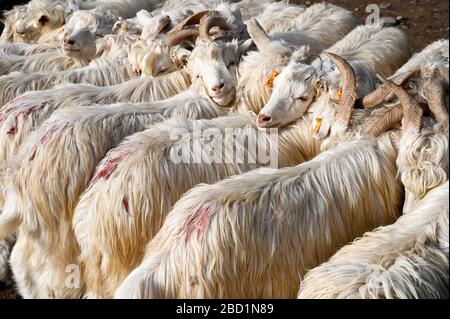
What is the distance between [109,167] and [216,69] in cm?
119

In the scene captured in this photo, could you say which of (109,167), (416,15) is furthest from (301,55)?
(416,15)

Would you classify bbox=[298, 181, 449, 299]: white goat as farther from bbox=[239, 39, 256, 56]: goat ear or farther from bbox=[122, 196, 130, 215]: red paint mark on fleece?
bbox=[239, 39, 256, 56]: goat ear

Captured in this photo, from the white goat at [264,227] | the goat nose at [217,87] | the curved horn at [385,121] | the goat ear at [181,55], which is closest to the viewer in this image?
the white goat at [264,227]

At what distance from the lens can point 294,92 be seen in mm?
4922

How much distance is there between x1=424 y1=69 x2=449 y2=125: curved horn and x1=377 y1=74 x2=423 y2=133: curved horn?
84 mm

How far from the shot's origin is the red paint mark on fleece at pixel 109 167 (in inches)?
175

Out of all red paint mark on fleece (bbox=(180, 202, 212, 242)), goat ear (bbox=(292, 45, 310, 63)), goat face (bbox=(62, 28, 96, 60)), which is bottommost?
goat face (bbox=(62, 28, 96, 60))

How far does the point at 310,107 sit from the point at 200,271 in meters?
1.57

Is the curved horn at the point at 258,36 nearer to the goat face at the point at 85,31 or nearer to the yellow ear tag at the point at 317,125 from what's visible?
the yellow ear tag at the point at 317,125

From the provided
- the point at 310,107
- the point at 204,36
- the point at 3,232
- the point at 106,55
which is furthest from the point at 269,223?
the point at 106,55

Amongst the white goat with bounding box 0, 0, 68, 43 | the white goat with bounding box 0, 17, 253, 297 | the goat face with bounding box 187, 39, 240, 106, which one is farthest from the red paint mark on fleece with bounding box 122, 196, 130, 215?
the white goat with bounding box 0, 0, 68, 43

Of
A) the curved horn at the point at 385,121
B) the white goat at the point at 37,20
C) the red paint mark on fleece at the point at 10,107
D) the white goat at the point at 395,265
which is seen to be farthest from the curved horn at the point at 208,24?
the white goat at the point at 395,265

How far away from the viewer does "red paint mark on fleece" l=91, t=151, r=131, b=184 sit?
4434 mm

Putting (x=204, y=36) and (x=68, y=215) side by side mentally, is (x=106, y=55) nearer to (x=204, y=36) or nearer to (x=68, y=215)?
(x=204, y=36)
